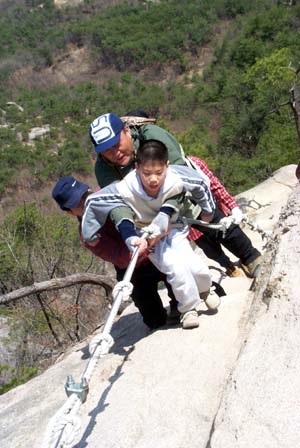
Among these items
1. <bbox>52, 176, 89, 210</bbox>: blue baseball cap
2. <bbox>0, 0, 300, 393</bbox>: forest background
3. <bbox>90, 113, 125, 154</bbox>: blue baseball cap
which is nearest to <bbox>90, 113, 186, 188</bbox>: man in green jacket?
<bbox>90, 113, 125, 154</bbox>: blue baseball cap

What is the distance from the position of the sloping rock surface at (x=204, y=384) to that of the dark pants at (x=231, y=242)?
234 mm

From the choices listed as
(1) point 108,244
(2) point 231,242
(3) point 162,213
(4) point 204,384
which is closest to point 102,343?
(4) point 204,384

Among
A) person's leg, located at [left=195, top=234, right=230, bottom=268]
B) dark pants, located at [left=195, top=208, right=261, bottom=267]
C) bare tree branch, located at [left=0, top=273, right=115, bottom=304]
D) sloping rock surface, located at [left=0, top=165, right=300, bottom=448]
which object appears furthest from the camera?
bare tree branch, located at [left=0, top=273, right=115, bottom=304]

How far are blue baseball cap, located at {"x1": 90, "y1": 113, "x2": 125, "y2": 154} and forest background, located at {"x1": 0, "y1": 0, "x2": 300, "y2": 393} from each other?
8.02 feet

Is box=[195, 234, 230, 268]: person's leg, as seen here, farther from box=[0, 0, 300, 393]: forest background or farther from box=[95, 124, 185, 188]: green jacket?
box=[0, 0, 300, 393]: forest background

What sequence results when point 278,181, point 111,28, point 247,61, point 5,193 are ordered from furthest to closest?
point 111,28 < point 247,61 < point 5,193 < point 278,181

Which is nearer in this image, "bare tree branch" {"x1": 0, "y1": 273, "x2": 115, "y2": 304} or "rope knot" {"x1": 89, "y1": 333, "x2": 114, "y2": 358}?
"rope knot" {"x1": 89, "y1": 333, "x2": 114, "y2": 358}

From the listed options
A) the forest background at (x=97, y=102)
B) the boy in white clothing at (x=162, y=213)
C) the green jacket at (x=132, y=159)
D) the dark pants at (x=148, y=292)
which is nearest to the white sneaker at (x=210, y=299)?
the boy in white clothing at (x=162, y=213)

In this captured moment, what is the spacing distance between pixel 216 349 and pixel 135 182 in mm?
755

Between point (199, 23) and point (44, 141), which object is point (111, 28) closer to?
point (199, 23)

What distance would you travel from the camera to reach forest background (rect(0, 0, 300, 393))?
659 cm

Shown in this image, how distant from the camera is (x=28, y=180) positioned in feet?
82.3

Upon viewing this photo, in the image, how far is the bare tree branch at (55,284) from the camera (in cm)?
385

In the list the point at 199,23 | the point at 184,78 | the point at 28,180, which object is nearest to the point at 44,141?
the point at 28,180
